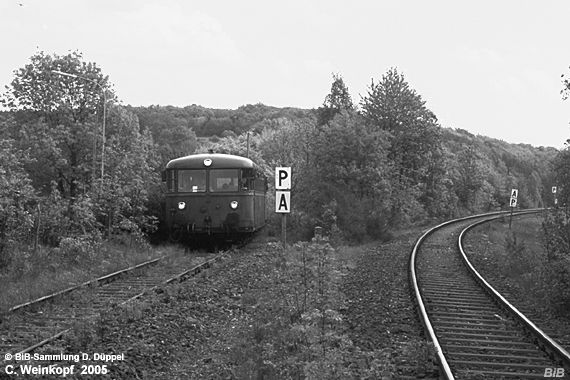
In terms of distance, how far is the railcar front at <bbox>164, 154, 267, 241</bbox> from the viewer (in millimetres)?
19656

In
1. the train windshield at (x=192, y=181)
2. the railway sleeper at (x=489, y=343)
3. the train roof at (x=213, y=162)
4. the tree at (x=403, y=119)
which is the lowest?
the railway sleeper at (x=489, y=343)

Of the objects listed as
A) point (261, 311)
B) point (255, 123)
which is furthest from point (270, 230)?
point (255, 123)

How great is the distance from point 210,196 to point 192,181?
78cm

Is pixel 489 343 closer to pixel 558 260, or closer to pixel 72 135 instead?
pixel 558 260

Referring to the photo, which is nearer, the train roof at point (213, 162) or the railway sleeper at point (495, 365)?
the railway sleeper at point (495, 365)

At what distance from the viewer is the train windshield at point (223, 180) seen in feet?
65.0

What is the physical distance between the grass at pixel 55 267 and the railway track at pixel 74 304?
36cm

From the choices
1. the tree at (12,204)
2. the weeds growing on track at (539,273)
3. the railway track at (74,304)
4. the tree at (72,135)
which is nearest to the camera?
the railway track at (74,304)

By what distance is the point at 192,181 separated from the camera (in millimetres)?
19891

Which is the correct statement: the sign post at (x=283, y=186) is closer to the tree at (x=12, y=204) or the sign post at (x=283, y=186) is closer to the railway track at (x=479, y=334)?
the railway track at (x=479, y=334)

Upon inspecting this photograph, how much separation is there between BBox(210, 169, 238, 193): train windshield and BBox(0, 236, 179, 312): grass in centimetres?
252

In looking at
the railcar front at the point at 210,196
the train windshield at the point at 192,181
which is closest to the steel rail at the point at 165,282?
the railcar front at the point at 210,196

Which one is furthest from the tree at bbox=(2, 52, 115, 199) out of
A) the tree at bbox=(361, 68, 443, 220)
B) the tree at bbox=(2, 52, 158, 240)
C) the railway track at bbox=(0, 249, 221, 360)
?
the tree at bbox=(361, 68, 443, 220)

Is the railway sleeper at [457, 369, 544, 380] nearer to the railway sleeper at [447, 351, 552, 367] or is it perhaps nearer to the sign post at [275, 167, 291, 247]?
the railway sleeper at [447, 351, 552, 367]
